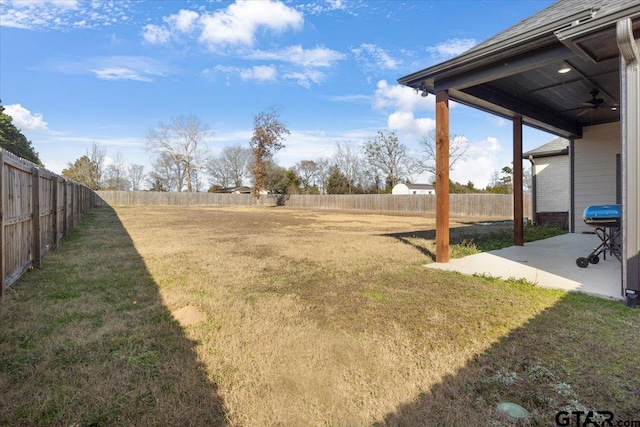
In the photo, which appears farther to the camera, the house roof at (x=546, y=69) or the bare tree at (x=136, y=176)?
the bare tree at (x=136, y=176)

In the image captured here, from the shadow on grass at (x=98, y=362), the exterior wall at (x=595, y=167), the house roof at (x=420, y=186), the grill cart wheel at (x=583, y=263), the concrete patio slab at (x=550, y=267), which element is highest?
the house roof at (x=420, y=186)

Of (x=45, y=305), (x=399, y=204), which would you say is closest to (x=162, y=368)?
(x=45, y=305)

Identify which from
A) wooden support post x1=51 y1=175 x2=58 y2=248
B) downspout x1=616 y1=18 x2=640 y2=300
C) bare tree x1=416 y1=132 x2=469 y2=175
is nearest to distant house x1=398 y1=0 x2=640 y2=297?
downspout x1=616 y1=18 x2=640 y2=300

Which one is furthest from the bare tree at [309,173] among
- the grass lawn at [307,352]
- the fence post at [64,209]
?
the grass lawn at [307,352]

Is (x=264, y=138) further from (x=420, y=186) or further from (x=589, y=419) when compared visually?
(x=589, y=419)

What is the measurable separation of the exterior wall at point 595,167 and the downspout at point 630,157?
7.16 m

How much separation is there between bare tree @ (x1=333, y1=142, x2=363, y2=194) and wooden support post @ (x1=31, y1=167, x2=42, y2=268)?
37954mm

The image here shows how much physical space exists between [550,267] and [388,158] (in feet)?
111

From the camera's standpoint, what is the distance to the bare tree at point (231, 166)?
54.7m

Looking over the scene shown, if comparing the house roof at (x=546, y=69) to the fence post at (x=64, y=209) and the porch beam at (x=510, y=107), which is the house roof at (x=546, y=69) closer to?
the porch beam at (x=510, y=107)

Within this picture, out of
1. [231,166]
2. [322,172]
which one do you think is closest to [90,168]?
[231,166]

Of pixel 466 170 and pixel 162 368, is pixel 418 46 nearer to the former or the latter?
pixel 162 368

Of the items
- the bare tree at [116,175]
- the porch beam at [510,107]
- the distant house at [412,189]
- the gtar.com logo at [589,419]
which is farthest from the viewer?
the bare tree at [116,175]

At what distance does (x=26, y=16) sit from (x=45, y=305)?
694cm
